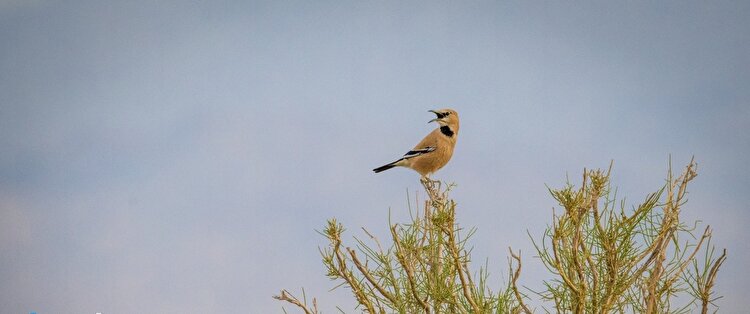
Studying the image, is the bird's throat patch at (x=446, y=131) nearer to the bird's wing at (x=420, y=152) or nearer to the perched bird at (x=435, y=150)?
the perched bird at (x=435, y=150)

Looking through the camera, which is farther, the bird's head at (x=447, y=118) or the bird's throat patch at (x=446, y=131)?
the bird's throat patch at (x=446, y=131)

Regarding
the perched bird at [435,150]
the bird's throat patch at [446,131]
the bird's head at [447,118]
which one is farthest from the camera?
the bird's throat patch at [446,131]

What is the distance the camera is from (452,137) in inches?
436

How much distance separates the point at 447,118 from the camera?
11133mm

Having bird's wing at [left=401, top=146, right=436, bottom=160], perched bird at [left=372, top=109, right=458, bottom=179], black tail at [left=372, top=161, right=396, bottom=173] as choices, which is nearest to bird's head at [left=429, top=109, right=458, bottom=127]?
perched bird at [left=372, top=109, right=458, bottom=179]

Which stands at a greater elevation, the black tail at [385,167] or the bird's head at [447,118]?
the bird's head at [447,118]

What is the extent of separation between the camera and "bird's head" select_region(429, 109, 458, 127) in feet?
36.1

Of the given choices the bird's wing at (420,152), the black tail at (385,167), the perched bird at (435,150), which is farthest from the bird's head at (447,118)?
the black tail at (385,167)

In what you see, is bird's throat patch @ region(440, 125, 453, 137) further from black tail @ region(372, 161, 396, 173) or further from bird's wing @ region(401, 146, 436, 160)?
black tail @ region(372, 161, 396, 173)

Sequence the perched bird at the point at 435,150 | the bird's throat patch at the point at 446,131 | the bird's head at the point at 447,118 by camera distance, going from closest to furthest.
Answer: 1. the perched bird at the point at 435,150
2. the bird's head at the point at 447,118
3. the bird's throat patch at the point at 446,131

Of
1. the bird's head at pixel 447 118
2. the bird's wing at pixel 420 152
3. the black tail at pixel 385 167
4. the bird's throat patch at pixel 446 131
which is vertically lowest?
the black tail at pixel 385 167

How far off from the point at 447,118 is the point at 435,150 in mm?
615

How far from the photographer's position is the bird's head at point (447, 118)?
11016mm

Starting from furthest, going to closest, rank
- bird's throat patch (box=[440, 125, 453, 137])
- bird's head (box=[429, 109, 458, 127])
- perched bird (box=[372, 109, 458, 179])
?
bird's throat patch (box=[440, 125, 453, 137]), bird's head (box=[429, 109, 458, 127]), perched bird (box=[372, 109, 458, 179])
